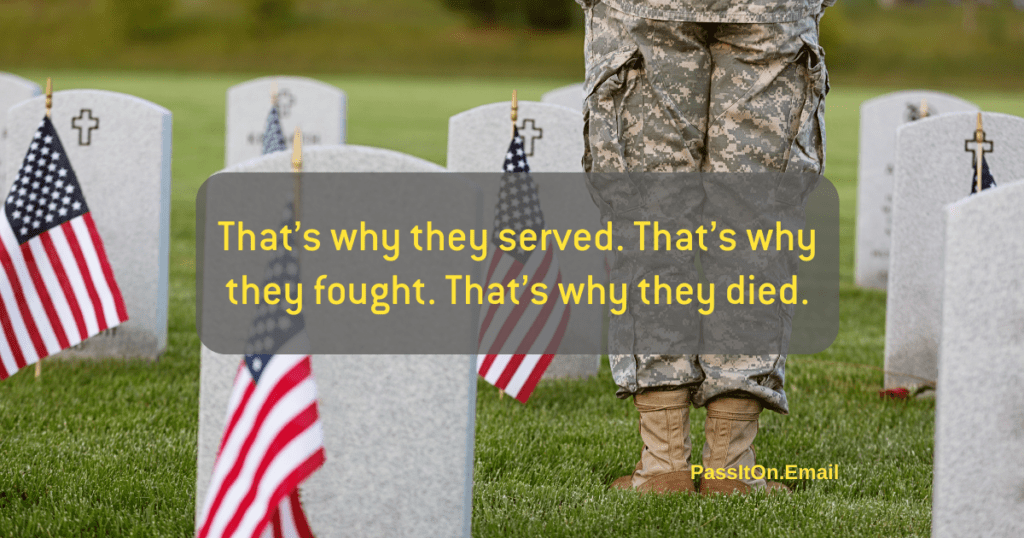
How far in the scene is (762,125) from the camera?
2410 mm

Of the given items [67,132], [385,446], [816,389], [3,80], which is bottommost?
[816,389]

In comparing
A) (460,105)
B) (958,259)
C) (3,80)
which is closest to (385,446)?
(958,259)

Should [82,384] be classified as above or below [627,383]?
below

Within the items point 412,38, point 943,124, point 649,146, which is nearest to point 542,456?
point 649,146

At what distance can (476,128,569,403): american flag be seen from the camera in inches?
137

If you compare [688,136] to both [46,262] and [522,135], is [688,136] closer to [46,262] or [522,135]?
[522,135]

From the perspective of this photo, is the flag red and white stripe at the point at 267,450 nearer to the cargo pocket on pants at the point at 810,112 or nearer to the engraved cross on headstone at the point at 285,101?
the cargo pocket on pants at the point at 810,112

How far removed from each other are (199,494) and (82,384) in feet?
6.71

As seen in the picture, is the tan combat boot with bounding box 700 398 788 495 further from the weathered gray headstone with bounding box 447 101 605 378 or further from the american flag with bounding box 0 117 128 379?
the american flag with bounding box 0 117 128 379

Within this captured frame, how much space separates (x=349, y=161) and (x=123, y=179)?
2.63 metres

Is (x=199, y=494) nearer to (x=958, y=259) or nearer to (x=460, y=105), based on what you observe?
(x=958, y=259)

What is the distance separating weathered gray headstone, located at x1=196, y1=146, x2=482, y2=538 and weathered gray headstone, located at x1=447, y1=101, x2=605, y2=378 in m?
1.93

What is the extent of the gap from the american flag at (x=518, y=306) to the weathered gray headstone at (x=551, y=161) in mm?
250

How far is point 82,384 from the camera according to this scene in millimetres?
3705
